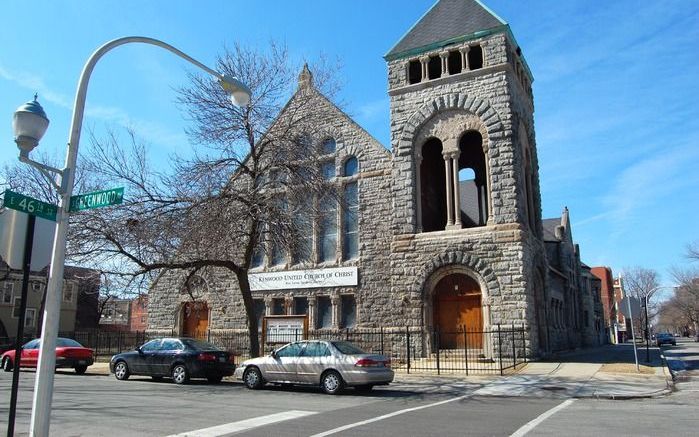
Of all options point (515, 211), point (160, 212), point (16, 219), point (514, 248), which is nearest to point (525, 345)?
point (514, 248)

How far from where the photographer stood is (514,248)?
22.0 metres

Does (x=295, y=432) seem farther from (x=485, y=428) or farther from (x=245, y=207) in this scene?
(x=245, y=207)

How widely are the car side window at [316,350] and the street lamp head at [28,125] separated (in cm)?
987

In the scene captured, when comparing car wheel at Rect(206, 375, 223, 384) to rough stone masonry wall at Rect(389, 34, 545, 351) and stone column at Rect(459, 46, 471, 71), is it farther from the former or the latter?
stone column at Rect(459, 46, 471, 71)

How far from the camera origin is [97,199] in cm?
729

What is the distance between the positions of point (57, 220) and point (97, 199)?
1.87ft

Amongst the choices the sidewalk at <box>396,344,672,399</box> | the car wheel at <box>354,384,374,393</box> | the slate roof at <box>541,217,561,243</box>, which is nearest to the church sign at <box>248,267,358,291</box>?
the sidewalk at <box>396,344,672,399</box>

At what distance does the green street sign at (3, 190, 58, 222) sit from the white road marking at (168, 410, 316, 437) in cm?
389

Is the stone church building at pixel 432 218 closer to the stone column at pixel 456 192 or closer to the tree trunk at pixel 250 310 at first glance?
the stone column at pixel 456 192

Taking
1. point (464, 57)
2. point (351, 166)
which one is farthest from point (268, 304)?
point (464, 57)

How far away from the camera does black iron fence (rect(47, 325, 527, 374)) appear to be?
20.4 m

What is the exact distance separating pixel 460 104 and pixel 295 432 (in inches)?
731

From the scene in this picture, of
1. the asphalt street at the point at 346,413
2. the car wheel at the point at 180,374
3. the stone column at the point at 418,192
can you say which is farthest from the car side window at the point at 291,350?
the stone column at the point at 418,192

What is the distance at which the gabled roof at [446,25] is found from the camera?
25.0 metres
